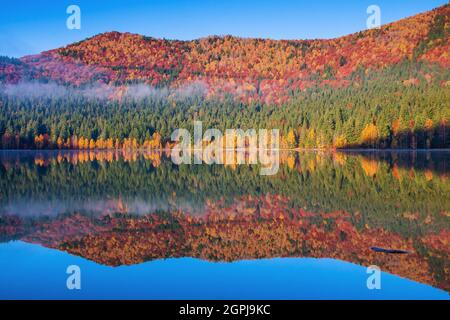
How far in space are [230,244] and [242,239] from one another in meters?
0.73

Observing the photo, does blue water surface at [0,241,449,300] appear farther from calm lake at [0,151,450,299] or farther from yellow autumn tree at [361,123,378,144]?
yellow autumn tree at [361,123,378,144]

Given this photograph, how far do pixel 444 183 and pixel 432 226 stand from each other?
11.6 metres

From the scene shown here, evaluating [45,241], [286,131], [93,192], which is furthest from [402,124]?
[45,241]

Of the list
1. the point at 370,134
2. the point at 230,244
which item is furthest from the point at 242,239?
the point at 370,134

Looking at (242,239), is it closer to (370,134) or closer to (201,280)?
(201,280)

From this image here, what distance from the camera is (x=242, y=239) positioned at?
13.7 metres

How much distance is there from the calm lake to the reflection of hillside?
3cm

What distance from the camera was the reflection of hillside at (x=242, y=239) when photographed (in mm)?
11344

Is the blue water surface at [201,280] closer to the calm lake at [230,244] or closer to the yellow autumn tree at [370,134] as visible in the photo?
the calm lake at [230,244]

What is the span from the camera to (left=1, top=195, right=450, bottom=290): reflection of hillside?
11.3 metres

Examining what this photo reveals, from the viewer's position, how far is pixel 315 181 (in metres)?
28.0

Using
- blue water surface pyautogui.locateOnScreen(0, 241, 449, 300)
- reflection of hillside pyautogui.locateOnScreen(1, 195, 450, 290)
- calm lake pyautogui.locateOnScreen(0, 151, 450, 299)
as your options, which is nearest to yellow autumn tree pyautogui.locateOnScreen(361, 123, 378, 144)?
calm lake pyautogui.locateOnScreen(0, 151, 450, 299)

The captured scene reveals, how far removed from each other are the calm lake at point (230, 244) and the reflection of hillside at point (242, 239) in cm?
3
